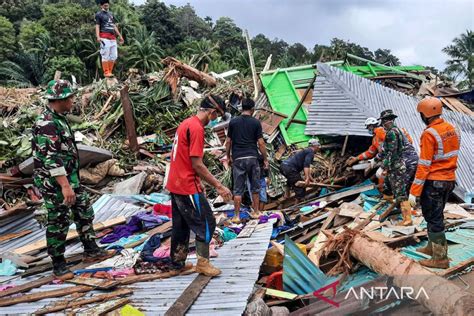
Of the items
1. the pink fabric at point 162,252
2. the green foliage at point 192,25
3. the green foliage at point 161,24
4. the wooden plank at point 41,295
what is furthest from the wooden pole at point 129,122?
the green foliage at point 192,25

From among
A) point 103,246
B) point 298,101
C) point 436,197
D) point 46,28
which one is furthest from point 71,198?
point 46,28

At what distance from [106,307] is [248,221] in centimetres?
317

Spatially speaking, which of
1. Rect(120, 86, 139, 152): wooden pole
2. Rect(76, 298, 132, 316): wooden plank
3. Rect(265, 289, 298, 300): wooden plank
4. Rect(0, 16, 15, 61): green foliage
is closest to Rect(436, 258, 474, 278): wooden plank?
Rect(265, 289, 298, 300): wooden plank

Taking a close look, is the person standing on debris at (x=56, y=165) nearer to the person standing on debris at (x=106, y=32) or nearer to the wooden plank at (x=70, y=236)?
the wooden plank at (x=70, y=236)

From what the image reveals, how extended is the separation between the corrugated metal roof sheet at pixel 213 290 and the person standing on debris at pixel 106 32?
7434 mm

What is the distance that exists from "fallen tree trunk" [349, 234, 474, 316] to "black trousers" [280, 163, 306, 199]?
3.45 metres

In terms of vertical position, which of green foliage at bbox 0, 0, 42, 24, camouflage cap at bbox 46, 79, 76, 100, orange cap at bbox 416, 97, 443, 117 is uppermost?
green foliage at bbox 0, 0, 42, 24

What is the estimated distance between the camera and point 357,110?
354 inches

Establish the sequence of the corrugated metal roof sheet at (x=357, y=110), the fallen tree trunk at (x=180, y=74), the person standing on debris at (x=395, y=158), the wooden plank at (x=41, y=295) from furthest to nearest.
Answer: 1. the fallen tree trunk at (x=180, y=74)
2. the corrugated metal roof sheet at (x=357, y=110)
3. the person standing on debris at (x=395, y=158)
4. the wooden plank at (x=41, y=295)

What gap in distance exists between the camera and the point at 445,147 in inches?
167

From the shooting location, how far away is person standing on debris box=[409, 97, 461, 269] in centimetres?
423

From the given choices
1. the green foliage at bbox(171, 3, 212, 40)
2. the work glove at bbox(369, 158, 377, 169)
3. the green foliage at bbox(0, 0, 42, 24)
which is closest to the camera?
the work glove at bbox(369, 158, 377, 169)

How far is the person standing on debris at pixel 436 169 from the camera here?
4.23 metres

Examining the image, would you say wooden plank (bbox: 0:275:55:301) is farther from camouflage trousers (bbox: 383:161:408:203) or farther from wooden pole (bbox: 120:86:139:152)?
wooden pole (bbox: 120:86:139:152)
